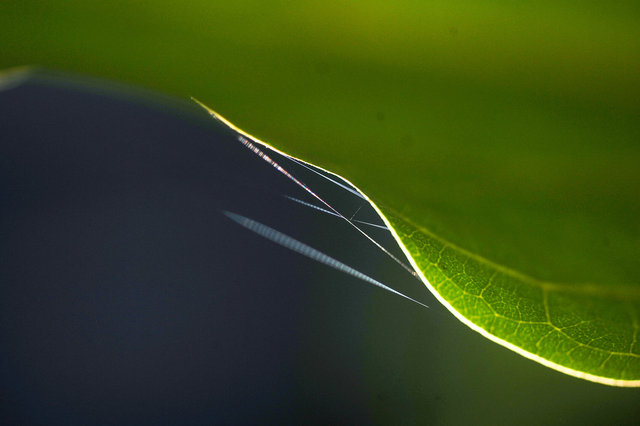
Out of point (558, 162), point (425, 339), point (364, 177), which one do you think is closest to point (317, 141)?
point (364, 177)

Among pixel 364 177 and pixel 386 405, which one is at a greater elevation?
pixel 364 177

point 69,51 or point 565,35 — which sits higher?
point 565,35

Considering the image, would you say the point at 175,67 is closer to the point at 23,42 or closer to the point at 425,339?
the point at 23,42

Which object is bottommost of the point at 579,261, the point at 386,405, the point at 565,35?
the point at 386,405

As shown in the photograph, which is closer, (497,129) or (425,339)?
(497,129)

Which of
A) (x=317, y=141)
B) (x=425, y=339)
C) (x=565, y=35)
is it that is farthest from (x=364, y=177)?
(x=425, y=339)

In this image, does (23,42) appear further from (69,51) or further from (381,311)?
(381,311)
